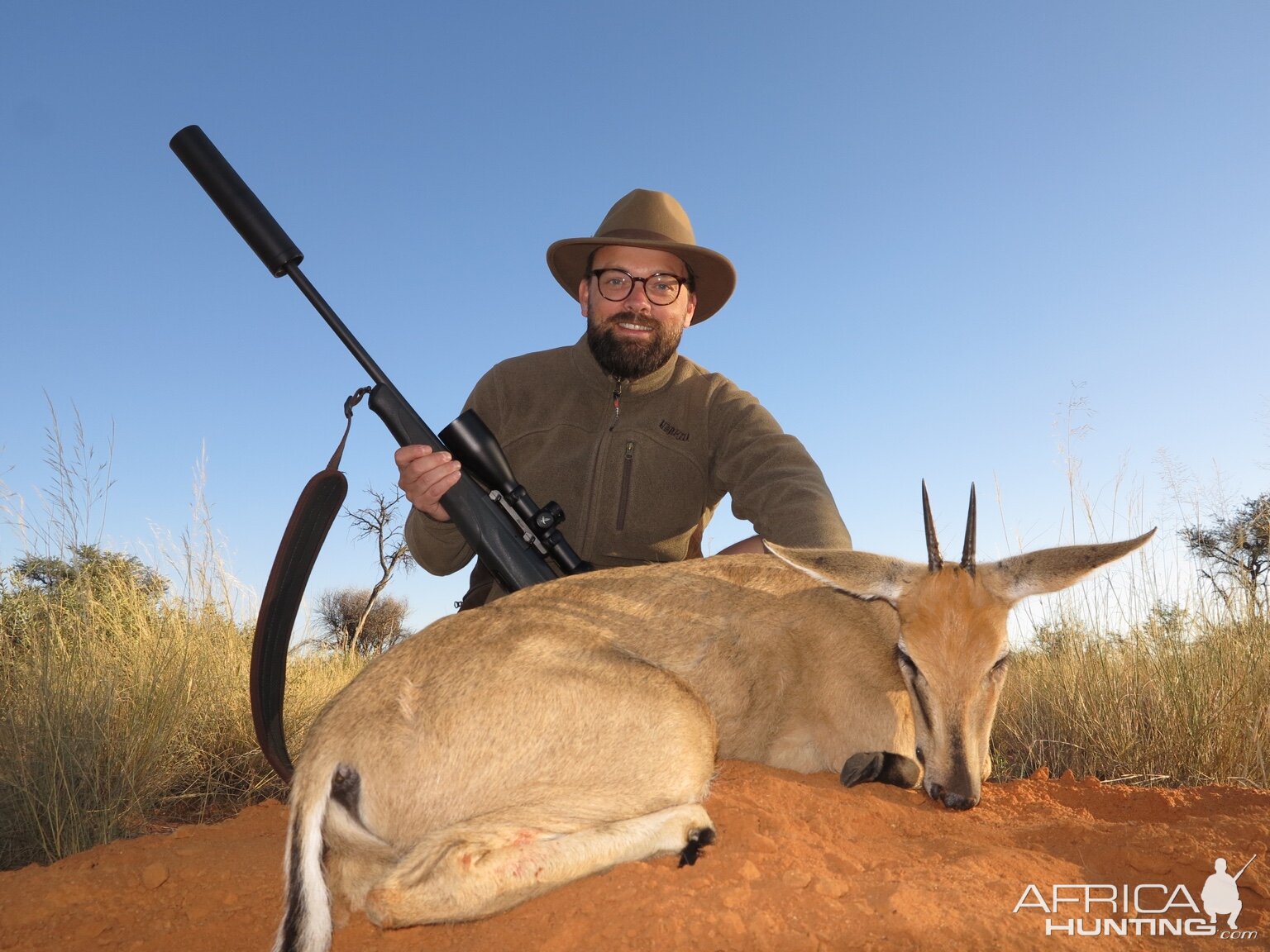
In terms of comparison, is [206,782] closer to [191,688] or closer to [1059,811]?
[191,688]

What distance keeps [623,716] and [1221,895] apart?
211 centimetres

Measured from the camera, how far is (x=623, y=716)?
3.29m

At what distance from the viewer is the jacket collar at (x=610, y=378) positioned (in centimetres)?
692

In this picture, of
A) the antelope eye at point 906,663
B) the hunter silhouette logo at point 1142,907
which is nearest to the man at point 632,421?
the antelope eye at point 906,663

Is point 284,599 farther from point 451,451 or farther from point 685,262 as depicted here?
point 685,262

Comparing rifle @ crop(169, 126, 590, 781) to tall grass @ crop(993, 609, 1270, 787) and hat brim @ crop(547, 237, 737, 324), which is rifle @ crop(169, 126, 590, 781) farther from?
tall grass @ crop(993, 609, 1270, 787)

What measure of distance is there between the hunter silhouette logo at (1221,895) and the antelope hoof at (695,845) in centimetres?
164

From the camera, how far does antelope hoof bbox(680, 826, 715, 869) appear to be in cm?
297

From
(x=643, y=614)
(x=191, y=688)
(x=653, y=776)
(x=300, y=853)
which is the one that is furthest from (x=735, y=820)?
(x=191, y=688)

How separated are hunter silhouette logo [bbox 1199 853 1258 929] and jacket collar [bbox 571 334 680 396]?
189 inches

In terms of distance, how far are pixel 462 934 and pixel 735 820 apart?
105 centimetres

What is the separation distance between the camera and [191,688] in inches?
256

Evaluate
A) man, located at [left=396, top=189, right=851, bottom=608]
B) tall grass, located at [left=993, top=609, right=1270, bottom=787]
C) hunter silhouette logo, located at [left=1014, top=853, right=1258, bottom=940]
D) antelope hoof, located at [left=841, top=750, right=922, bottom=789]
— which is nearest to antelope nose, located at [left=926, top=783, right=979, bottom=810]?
antelope hoof, located at [left=841, top=750, right=922, bottom=789]

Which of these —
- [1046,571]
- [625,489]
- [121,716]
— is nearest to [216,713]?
[121,716]
